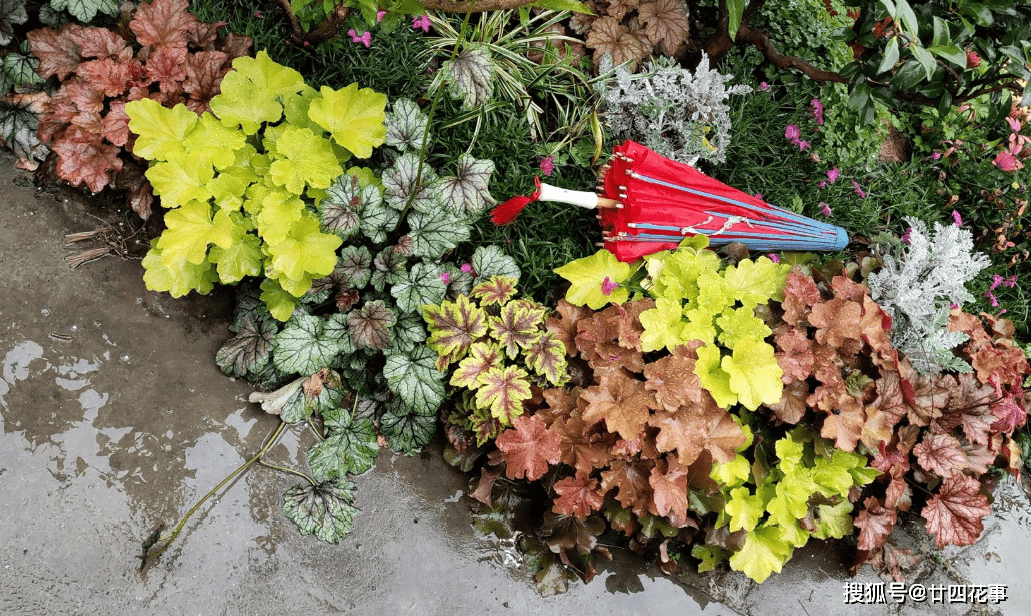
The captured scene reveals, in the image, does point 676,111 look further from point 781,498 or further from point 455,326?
point 781,498

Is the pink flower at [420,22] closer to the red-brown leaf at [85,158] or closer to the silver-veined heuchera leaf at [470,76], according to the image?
the silver-veined heuchera leaf at [470,76]

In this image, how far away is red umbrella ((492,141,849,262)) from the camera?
2.48 m

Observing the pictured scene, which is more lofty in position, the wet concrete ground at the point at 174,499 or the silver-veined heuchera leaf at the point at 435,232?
the silver-veined heuchera leaf at the point at 435,232

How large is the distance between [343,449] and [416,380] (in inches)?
13.7

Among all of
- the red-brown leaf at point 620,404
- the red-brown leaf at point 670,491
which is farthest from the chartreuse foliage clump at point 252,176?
the red-brown leaf at point 670,491

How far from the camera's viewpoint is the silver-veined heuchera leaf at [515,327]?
2270 millimetres

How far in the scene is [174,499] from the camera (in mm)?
2145

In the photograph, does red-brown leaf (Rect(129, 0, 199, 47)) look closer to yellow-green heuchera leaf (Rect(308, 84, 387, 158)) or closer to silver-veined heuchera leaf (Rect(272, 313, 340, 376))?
yellow-green heuchera leaf (Rect(308, 84, 387, 158))

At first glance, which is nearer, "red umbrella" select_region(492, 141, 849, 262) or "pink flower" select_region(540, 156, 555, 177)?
"red umbrella" select_region(492, 141, 849, 262)

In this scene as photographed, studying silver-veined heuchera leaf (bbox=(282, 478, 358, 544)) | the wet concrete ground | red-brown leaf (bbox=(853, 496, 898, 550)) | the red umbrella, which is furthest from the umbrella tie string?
silver-veined heuchera leaf (bbox=(282, 478, 358, 544))

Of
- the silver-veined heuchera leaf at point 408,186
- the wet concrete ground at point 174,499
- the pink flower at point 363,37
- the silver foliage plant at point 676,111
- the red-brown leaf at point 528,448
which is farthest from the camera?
the silver foliage plant at point 676,111

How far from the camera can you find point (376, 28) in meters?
2.70

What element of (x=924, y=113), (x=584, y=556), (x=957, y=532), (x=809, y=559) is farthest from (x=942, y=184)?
(x=584, y=556)

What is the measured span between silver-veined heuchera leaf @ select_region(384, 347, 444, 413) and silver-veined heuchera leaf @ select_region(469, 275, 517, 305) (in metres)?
0.27
